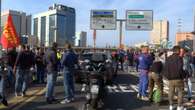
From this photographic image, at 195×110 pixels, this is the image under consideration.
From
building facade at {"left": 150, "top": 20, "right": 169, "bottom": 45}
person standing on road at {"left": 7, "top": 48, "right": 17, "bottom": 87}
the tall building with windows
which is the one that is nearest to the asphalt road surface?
person standing on road at {"left": 7, "top": 48, "right": 17, "bottom": 87}

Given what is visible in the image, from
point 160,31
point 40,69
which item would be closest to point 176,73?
point 40,69

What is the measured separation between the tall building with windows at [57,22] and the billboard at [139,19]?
124 ft

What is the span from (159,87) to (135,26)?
128 feet

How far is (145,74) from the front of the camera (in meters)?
17.1

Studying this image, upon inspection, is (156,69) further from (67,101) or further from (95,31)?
(95,31)

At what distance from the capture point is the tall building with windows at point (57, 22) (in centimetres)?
9938

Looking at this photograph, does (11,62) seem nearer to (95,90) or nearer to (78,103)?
(78,103)

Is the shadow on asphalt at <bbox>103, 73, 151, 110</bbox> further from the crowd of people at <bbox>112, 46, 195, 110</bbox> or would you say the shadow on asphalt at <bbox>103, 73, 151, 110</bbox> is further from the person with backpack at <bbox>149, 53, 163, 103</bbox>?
the person with backpack at <bbox>149, 53, 163, 103</bbox>

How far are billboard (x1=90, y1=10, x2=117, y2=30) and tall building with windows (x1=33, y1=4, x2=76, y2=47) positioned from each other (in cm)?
3645

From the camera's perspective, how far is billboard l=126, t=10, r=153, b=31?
54506mm

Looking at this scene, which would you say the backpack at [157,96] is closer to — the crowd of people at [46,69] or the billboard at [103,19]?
the crowd of people at [46,69]

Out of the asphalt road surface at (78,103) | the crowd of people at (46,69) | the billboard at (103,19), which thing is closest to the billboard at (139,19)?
the billboard at (103,19)

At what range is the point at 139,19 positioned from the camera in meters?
55.1

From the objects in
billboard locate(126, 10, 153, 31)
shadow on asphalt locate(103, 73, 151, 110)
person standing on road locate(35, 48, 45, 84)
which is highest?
billboard locate(126, 10, 153, 31)
